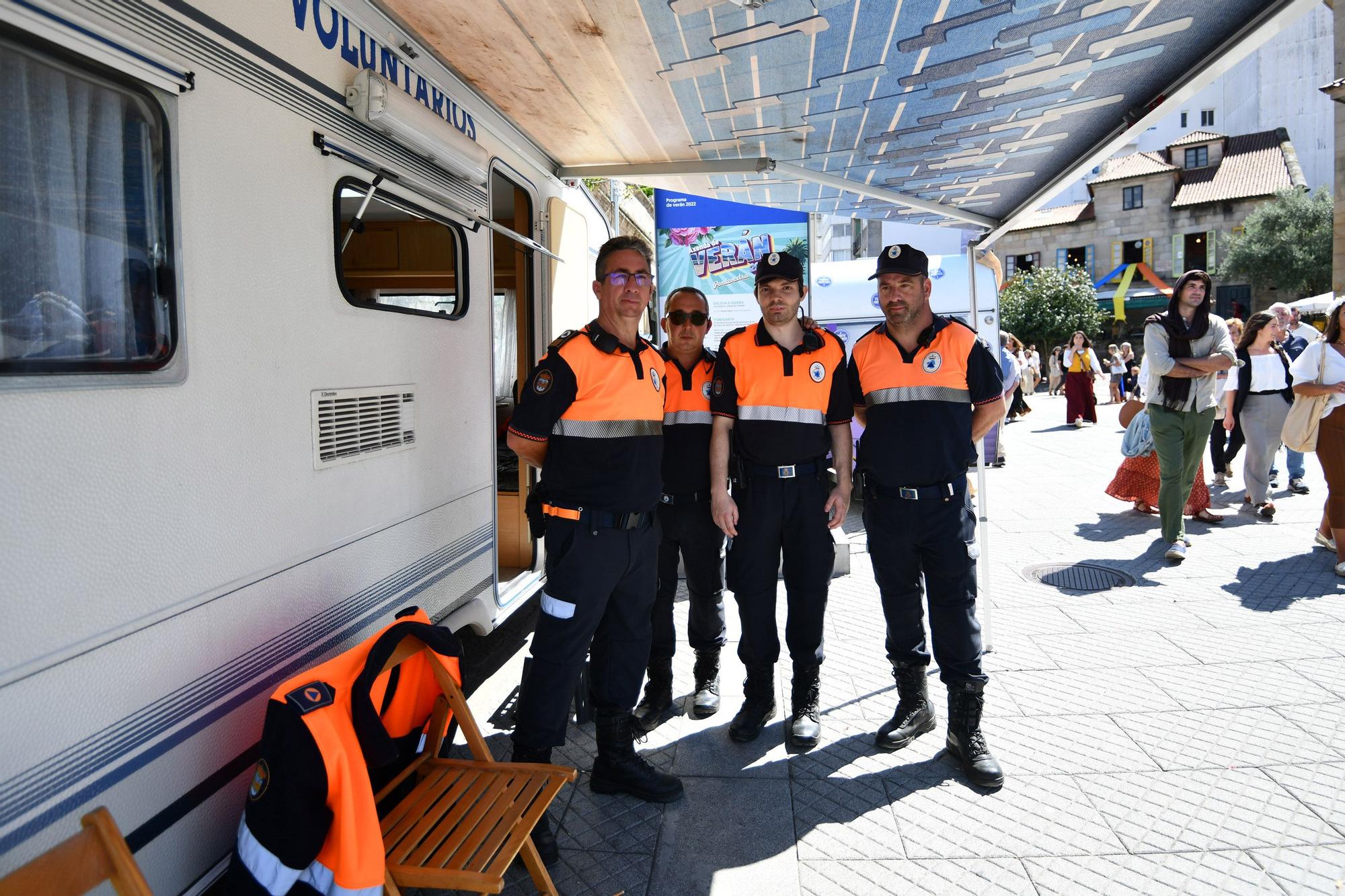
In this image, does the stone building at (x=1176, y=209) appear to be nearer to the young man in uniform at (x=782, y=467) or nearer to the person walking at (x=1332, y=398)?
the person walking at (x=1332, y=398)

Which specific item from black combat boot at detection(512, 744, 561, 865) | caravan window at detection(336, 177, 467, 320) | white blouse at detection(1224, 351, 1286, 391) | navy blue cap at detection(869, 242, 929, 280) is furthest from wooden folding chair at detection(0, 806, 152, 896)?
white blouse at detection(1224, 351, 1286, 391)

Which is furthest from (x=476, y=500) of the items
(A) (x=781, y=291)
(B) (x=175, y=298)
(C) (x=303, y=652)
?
(B) (x=175, y=298)

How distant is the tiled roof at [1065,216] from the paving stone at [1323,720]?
1594 inches

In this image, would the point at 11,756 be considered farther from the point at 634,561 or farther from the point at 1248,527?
the point at 1248,527

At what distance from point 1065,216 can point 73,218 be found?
45729 millimetres

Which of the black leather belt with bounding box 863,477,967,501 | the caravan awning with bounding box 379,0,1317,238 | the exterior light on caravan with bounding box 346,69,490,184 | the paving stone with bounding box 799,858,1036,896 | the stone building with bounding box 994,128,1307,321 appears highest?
the stone building with bounding box 994,128,1307,321

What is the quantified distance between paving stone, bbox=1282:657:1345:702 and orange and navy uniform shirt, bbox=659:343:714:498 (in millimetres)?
2795

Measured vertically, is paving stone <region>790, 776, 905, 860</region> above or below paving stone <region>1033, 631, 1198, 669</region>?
below

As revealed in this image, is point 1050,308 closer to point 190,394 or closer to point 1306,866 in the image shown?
point 1306,866

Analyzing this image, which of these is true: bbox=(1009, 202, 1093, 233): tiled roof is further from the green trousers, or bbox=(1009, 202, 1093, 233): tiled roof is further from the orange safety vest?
the orange safety vest

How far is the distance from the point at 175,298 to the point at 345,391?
2.34 ft

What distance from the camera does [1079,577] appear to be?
17.8 feet

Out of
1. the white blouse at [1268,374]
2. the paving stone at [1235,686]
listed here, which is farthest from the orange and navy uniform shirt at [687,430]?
the white blouse at [1268,374]

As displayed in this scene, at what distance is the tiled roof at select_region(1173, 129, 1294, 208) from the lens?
3572 cm
